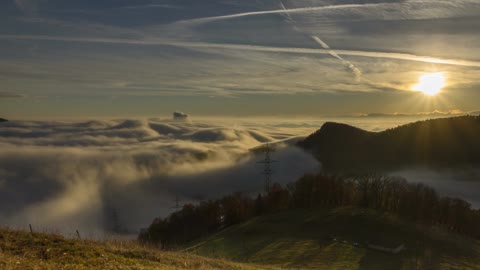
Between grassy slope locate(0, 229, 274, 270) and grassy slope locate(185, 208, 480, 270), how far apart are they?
1288 inches

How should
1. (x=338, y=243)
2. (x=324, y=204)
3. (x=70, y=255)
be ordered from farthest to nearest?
(x=324, y=204) → (x=338, y=243) → (x=70, y=255)

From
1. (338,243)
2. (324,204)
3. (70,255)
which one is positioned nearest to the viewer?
(70,255)

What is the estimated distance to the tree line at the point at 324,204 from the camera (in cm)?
10936

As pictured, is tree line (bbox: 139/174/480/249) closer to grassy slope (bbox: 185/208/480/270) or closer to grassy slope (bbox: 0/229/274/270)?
grassy slope (bbox: 185/208/480/270)

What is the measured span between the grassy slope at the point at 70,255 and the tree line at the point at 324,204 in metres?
93.8

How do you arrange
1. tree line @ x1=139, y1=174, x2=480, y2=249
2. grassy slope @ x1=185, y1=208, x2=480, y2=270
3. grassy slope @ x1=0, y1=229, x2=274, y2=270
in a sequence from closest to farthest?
grassy slope @ x1=0, y1=229, x2=274, y2=270 → grassy slope @ x1=185, y1=208, x2=480, y2=270 → tree line @ x1=139, y1=174, x2=480, y2=249

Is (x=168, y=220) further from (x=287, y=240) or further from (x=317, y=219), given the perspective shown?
(x=287, y=240)

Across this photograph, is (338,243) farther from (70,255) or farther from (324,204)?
(70,255)

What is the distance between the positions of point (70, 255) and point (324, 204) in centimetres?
11239

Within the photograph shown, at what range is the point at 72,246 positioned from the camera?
21.7m

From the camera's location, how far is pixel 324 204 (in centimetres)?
12612

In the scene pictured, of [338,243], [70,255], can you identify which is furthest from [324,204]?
[70,255]

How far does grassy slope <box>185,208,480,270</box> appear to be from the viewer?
64.8 meters

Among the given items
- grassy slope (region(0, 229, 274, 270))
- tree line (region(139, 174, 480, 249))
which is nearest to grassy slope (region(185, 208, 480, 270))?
tree line (region(139, 174, 480, 249))
